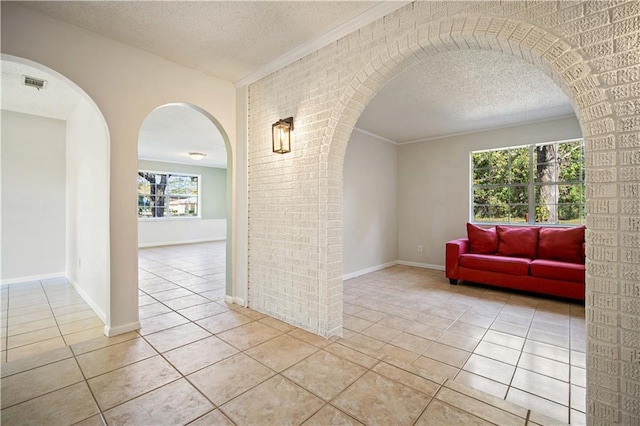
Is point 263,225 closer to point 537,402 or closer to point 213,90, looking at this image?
point 213,90

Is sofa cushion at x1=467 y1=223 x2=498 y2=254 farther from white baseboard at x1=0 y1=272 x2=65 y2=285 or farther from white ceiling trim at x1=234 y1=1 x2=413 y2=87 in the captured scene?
white baseboard at x1=0 y1=272 x2=65 y2=285

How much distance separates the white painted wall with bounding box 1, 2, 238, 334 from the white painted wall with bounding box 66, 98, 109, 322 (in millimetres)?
114

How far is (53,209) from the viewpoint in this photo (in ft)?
15.1

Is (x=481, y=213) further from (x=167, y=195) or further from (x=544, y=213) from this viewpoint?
(x=167, y=195)

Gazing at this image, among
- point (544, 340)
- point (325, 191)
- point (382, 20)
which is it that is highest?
point (382, 20)

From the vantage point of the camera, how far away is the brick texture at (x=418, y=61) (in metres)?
1.27

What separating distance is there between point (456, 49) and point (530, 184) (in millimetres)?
4106

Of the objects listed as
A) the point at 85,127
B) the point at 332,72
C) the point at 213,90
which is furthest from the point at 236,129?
the point at 85,127

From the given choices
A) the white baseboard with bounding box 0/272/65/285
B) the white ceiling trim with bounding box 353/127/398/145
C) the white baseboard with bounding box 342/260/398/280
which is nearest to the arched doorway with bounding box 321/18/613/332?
the white baseboard with bounding box 342/260/398/280

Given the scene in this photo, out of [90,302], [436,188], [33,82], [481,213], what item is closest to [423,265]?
[481,213]

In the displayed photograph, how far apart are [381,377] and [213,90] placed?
3326 mm

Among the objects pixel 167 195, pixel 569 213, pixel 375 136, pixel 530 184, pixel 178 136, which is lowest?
pixel 569 213

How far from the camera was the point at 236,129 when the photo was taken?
3432mm

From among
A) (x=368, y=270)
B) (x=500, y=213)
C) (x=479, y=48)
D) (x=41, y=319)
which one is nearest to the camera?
(x=479, y=48)
